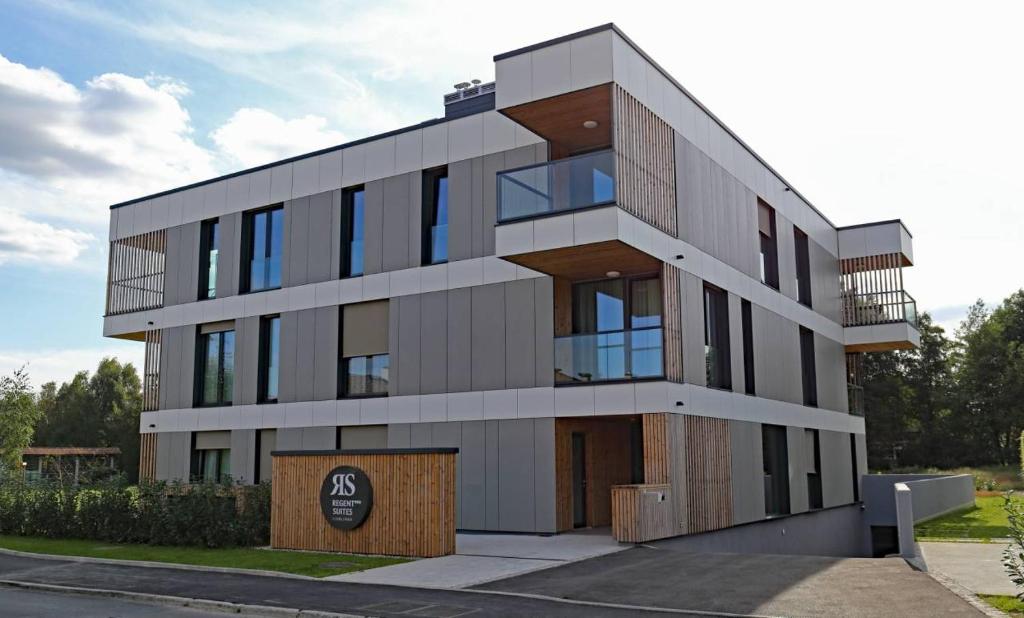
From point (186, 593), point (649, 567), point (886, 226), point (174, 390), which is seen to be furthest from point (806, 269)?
point (186, 593)

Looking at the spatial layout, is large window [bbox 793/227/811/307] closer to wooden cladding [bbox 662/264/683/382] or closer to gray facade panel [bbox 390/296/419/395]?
wooden cladding [bbox 662/264/683/382]

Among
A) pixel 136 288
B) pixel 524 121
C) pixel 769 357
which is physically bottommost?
pixel 769 357

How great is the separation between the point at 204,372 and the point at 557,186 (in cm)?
1355

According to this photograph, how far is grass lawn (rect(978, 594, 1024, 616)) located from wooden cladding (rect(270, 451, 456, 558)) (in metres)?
7.86

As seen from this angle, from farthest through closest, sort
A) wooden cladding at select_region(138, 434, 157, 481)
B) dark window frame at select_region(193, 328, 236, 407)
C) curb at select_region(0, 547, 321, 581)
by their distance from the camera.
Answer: wooden cladding at select_region(138, 434, 157, 481) → dark window frame at select_region(193, 328, 236, 407) → curb at select_region(0, 547, 321, 581)

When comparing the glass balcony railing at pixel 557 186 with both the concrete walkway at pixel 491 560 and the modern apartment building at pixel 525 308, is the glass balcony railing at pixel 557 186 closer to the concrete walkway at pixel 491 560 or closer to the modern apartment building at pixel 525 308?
the modern apartment building at pixel 525 308

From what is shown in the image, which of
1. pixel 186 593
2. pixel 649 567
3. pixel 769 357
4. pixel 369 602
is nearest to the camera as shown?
pixel 369 602

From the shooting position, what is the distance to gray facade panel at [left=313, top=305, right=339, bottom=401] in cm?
2225

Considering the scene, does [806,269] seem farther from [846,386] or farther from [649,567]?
[649,567]

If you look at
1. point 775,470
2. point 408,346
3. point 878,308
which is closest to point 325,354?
point 408,346

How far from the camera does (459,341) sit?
65.9 ft

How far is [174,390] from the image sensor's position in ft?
84.4

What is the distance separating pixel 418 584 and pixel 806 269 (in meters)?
19.3

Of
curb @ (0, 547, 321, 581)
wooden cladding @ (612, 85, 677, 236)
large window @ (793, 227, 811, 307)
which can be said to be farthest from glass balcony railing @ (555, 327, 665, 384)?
large window @ (793, 227, 811, 307)
